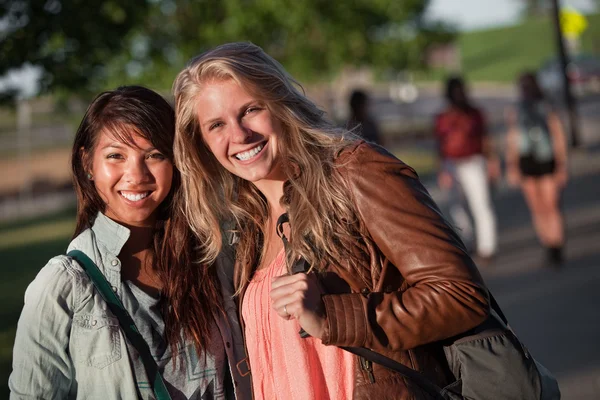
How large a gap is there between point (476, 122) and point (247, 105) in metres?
7.58

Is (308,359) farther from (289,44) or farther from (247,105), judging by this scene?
(289,44)

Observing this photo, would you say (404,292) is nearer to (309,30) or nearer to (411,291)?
(411,291)

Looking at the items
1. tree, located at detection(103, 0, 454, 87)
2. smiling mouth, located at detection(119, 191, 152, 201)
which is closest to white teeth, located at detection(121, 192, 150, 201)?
smiling mouth, located at detection(119, 191, 152, 201)

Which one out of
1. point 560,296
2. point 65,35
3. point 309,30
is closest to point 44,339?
point 65,35

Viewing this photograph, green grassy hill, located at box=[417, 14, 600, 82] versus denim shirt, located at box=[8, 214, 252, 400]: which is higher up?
green grassy hill, located at box=[417, 14, 600, 82]

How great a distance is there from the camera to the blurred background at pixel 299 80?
21.7ft

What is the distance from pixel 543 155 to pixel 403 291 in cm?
730

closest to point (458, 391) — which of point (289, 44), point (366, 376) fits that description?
point (366, 376)

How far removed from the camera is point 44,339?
106 inches

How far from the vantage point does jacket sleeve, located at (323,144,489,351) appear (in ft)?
8.11

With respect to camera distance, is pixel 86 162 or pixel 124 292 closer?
pixel 124 292

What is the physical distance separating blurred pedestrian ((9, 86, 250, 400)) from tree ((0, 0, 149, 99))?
3574mm

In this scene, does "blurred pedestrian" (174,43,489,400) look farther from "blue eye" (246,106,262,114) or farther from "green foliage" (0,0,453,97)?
"green foliage" (0,0,453,97)

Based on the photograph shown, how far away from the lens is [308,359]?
2.73 m
